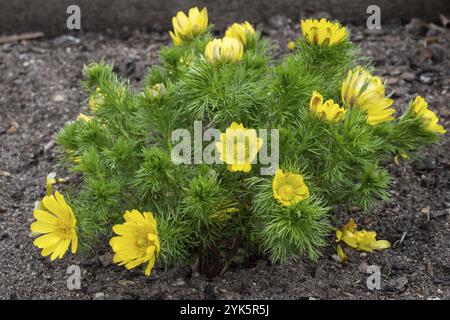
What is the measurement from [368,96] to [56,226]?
1218 mm

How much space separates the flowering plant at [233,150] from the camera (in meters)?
2.46

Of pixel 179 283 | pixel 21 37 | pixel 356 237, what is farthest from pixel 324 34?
pixel 21 37

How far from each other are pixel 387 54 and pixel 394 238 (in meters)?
1.57

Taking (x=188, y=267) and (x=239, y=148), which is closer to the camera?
(x=239, y=148)

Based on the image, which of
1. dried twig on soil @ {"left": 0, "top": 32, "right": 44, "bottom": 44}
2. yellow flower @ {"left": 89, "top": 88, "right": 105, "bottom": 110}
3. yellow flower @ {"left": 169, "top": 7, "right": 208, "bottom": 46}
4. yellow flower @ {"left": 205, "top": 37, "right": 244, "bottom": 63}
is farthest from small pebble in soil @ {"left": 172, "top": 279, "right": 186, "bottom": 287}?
dried twig on soil @ {"left": 0, "top": 32, "right": 44, "bottom": 44}

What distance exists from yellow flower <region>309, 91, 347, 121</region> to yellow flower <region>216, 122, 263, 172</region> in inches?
9.5

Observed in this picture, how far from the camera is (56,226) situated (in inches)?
105

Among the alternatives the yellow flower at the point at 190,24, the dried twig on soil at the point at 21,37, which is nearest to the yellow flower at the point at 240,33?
the yellow flower at the point at 190,24

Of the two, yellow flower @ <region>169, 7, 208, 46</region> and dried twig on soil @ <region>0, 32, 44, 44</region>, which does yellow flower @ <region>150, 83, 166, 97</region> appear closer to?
yellow flower @ <region>169, 7, 208, 46</region>

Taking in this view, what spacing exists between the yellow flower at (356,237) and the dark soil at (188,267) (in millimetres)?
44

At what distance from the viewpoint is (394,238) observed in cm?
317

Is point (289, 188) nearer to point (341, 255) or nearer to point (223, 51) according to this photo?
point (223, 51)

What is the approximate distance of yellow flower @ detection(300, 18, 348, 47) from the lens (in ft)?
8.82

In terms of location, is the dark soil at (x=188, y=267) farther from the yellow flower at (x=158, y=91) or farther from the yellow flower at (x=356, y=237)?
the yellow flower at (x=158, y=91)
